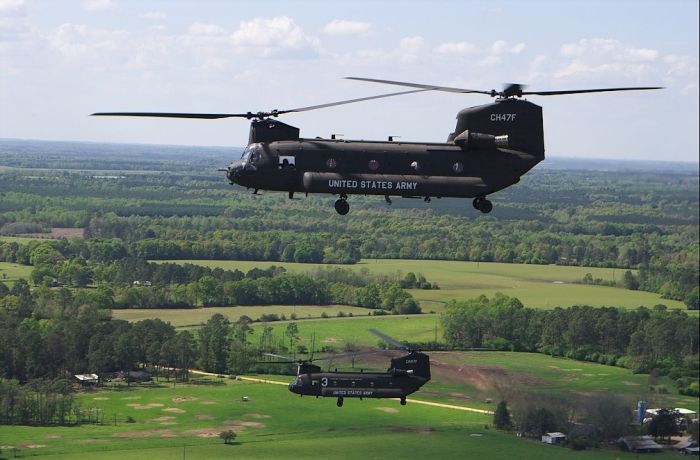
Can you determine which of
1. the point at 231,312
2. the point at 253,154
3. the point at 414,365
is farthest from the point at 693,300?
the point at 253,154

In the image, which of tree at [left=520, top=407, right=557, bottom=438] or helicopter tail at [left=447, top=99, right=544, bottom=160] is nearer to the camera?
helicopter tail at [left=447, top=99, right=544, bottom=160]

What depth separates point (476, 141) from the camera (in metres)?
59.6

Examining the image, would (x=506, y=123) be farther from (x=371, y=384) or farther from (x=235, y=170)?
(x=371, y=384)

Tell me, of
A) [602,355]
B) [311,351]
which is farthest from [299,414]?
[602,355]

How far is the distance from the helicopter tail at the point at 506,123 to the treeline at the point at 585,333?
84.2 meters

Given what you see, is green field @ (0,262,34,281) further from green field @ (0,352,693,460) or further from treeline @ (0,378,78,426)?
green field @ (0,352,693,460)

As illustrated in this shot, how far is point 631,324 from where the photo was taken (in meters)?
153

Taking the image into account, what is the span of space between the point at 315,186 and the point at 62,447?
2222 inches

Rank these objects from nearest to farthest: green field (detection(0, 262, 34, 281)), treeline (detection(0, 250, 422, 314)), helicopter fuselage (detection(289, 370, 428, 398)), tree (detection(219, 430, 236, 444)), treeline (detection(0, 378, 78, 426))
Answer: helicopter fuselage (detection(289, 370, 428, 398)) < tree (detection(219, 430, 236, 444)) < treeline (detection(0, 378, 78, 426)) < treeline (detection(0, 250, 422, 314)) < green field (detection(0, 262, 34, 281))

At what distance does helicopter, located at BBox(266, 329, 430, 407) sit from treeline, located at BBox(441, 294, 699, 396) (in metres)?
71.6

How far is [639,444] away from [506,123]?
5556 cm

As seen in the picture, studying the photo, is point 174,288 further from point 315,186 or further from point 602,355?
point 315,186

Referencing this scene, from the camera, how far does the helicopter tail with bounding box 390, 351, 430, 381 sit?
73875 mm

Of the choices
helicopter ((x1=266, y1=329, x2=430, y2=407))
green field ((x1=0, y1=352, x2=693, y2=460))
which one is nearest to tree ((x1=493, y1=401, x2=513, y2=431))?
green field ((x1=0, y1=352, x2=693, y2=460))
